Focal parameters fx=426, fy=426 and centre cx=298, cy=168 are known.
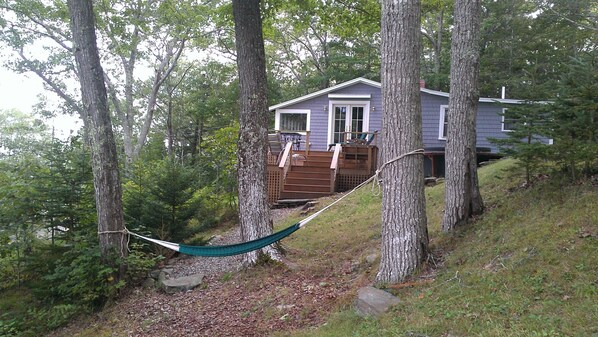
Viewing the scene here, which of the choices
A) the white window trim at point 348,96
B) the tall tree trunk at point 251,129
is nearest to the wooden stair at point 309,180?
the white window trim at point 348,96

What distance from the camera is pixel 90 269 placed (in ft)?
19.8

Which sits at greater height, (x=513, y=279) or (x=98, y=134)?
(x=98, y=134)

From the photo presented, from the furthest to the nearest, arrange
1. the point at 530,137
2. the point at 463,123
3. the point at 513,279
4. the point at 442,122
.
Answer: the point at 442,122, the point at 530,137, the point at 463,123, the point at 513,279

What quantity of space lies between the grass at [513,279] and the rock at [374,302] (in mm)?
83

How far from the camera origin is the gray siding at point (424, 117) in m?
15.8

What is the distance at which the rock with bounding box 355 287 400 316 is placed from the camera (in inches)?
148

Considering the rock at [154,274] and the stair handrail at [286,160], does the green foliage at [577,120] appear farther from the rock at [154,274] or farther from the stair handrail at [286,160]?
the stair handrail at [286,160]

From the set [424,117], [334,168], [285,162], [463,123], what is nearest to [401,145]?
[463,123]

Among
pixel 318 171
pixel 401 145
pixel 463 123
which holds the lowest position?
pixel 318 171

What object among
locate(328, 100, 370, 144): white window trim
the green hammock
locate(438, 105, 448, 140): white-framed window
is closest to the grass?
the green hammock

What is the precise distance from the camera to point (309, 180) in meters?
13.2

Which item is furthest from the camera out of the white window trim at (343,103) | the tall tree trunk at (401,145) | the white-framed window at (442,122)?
the white window trim at (343,103)

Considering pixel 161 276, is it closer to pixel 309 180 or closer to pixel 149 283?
pixel 149 283

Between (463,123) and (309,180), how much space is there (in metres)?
8.13
